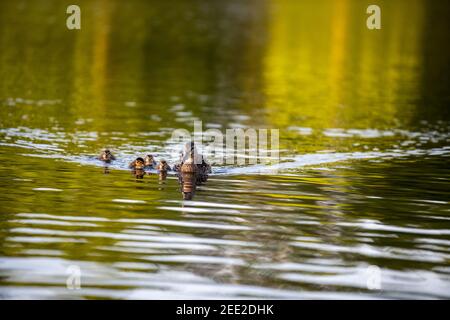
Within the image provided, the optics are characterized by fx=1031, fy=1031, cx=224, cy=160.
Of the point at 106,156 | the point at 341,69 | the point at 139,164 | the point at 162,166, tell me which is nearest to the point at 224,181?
the point at 162,166

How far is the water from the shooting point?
54.4ft

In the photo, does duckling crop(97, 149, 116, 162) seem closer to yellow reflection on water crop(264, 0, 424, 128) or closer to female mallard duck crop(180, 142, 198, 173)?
female mallard duck crop(180, 142, 198, 173)

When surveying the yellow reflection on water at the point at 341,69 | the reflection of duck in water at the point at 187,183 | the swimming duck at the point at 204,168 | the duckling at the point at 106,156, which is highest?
the yellow reflection on water at the point at 341,69

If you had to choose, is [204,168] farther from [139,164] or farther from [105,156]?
[105,156]

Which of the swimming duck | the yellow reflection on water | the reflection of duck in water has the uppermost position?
the yellow reflection on water

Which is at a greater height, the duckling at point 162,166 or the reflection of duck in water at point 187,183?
the duckling at point 162,166

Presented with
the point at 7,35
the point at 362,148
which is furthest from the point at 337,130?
the point at 7,35

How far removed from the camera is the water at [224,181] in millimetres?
16578

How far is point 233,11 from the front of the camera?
12081 centimetres

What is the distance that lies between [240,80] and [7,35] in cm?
2251

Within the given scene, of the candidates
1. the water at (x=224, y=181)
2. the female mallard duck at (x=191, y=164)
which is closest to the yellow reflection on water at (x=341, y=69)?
the water at (x=224, y=181)

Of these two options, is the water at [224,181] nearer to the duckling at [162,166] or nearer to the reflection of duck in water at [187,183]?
the reflection of duck in water at [187,183]

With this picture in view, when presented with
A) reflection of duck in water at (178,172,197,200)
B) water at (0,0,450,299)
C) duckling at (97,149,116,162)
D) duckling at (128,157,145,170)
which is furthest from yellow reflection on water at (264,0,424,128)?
reflection of duck in water at (178,172,197,200)
